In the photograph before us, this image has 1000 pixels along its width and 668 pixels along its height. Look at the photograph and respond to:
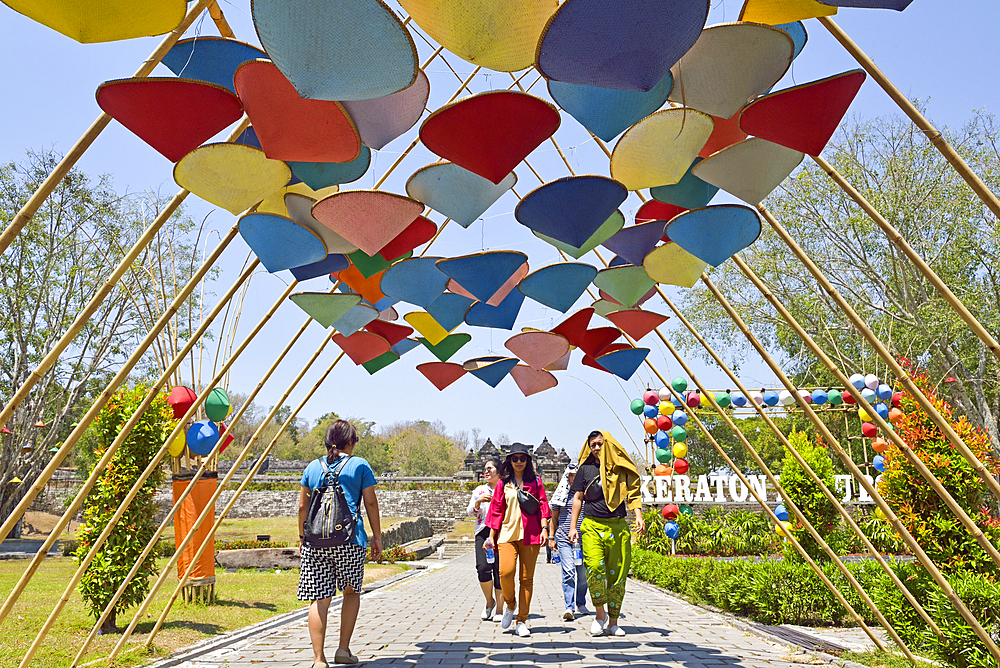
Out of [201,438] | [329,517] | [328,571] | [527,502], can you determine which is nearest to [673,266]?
[527,502]

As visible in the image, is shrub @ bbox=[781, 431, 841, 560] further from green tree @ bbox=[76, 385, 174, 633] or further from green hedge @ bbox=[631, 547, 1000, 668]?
green tree @ bbox=[76, 385, 174, 633]

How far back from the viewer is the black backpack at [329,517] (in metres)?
4.66

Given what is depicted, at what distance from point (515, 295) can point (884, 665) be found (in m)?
3.83

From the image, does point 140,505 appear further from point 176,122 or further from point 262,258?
point 176,122

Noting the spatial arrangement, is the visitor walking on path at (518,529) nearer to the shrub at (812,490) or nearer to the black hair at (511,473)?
the black hair at (511,473)

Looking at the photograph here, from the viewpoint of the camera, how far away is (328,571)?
185 inches

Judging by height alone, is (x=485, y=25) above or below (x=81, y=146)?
above

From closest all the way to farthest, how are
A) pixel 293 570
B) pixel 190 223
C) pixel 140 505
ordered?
pixel 140 505, pixel 293 570, pixel 190 223

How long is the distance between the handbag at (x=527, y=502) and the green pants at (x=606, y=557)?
1.54ft

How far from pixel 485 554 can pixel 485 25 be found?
207 inches

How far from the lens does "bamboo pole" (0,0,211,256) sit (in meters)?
3.03

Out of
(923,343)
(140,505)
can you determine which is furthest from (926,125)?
(923,343)

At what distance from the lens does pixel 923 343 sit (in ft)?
60.8

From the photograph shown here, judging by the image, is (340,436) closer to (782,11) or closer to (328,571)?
(328,571)
